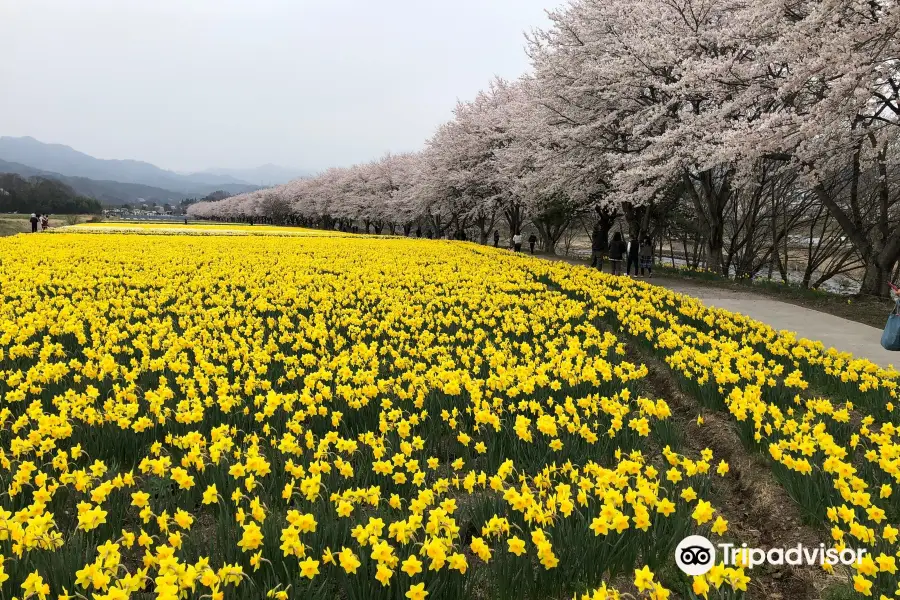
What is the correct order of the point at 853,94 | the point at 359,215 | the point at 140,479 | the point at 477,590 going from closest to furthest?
the point at 477,590 < the point at 140,479 < the point at 853,94 < the point at 359,215

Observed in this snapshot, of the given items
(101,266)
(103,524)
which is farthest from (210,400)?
(101,266)

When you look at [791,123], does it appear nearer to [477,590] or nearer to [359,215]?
[477,590]

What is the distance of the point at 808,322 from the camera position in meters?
10.8

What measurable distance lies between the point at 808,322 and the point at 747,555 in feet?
30.8

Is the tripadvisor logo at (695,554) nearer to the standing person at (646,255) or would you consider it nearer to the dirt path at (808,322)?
the dirt path at (808,322)

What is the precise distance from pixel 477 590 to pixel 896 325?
6818mm

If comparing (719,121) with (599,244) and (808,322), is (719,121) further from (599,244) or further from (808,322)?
(808,322)

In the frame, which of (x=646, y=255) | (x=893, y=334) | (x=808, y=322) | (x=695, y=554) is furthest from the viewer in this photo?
(x=646, y=255)

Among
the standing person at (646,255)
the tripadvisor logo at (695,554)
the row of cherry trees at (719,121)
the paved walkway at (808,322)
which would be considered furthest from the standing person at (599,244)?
the tripadvisor logo at (695,554)

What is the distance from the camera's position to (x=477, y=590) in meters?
2.91

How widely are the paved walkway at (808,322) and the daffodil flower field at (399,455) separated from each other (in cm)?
198

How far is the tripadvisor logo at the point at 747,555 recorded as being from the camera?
2975 mm

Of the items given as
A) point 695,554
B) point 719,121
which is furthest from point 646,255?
point 695,554

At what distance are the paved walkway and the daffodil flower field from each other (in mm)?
1977
